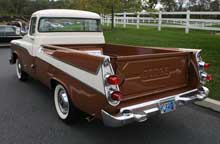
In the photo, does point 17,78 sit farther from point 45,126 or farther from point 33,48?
point 45,126

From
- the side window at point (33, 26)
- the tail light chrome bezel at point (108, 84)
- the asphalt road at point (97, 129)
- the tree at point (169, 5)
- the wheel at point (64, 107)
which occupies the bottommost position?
the asphalt road at point (97, 129)

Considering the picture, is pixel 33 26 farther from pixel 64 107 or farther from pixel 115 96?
pixel 115 96

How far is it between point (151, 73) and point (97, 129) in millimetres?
1276

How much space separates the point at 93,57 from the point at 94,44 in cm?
305

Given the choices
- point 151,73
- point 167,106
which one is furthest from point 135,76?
point 167,106

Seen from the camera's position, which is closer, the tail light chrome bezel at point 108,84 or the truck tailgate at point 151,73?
the tail light chrome bezel at point 108,84

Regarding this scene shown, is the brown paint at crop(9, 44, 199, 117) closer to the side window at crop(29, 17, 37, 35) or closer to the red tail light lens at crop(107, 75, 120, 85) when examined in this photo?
the red tail light lens at crop(107, 75, 120, 85)

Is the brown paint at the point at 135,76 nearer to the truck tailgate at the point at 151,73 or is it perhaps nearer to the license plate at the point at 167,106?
the truck tailgate at the point at 151,73

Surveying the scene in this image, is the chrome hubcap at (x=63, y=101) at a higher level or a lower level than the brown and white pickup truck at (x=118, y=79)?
lower

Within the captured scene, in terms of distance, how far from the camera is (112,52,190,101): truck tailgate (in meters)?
3.70

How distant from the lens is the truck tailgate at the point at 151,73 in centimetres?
370

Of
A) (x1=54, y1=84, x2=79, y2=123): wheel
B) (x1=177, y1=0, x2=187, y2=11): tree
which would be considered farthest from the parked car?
(x1=177, y1=0, x2=187, y2=11): tree

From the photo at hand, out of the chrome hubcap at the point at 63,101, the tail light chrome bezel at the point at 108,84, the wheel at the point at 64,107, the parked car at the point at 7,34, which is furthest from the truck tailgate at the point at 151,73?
the parked car at the point at 7,34

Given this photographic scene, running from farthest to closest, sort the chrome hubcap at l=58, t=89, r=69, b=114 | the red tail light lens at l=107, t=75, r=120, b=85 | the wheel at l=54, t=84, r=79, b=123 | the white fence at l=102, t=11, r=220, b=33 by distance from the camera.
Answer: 1. the white fence at l=102, t=11, r=220, b=33
2. the chrome hubcap at l=58, t=89, r=69, b=114
3. the wheel at l=54, t=84, r=79, b=123
4. the red tail light lens at l=107, t=75, r=120, b=85
